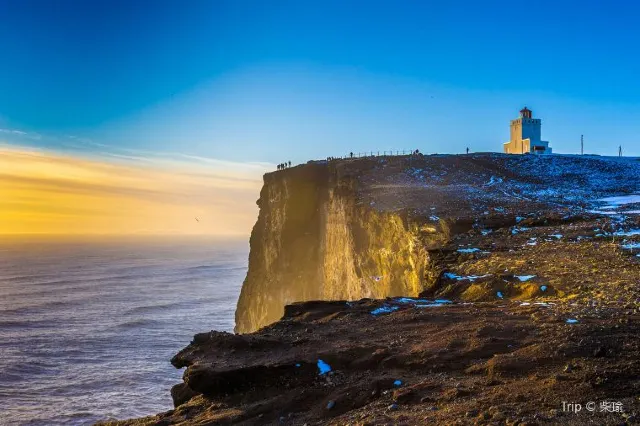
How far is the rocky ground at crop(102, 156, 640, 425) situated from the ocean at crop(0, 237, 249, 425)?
2165 cm

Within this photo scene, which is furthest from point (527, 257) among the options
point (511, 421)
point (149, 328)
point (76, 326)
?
point (76, 326)

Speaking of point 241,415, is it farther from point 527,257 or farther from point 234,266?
point 234,266

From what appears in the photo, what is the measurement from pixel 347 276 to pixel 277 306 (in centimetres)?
1386

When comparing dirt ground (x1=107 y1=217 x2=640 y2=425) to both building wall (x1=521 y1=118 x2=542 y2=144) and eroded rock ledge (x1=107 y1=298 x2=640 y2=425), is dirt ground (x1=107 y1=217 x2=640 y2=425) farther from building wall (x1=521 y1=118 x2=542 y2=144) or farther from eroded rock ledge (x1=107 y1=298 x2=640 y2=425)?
building wall (x1=521 y1=118 x2=542 y2=144)

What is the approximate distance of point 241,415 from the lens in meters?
11.3

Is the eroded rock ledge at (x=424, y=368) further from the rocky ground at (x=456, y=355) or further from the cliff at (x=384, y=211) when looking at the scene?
the cliff at (x=384, y=211)

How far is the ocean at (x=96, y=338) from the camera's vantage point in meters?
33.0

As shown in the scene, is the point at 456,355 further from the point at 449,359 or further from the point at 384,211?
the point at 384,211

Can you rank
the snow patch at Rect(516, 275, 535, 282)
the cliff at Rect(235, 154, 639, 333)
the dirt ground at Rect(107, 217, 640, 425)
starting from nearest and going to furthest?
the dirt ground at Rect(107, 217, 640, 425), the snow patch at Rect(516, 275, 535, 282), the cliff at Rect(235, 154, 639, 333)

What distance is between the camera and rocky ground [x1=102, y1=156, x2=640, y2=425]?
29.3ft
